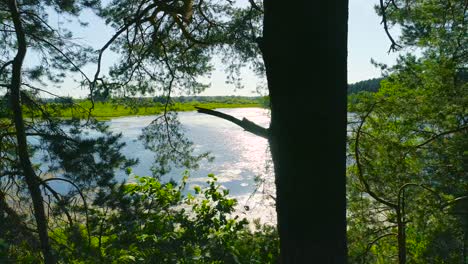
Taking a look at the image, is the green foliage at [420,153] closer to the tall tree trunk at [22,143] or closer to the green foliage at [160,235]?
the green foliage at [160,235]

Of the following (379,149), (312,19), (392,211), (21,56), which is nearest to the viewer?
(312,19)

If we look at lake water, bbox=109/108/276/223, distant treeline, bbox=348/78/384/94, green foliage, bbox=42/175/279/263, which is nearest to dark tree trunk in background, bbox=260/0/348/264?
green foliage, bbox=42/175/279/263

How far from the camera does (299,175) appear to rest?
4.86 feet

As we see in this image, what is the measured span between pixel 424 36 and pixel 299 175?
8.83m

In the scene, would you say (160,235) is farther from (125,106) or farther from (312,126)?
(312,126)

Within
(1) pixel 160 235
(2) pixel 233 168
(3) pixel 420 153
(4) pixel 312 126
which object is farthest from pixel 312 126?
(2) pixel 233 168

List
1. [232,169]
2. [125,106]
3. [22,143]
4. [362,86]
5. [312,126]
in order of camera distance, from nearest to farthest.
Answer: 1. [312,126]
2. [22,143]
3. [125,106]
4. [232,169]
5. [362,86]

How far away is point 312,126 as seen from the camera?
4.83 ft

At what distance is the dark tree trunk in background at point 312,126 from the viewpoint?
1463mm

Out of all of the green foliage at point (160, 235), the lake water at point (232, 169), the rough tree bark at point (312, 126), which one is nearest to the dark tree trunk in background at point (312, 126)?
the rough tree bark at point (312, 126)

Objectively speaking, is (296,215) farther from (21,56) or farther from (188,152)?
(188,152)

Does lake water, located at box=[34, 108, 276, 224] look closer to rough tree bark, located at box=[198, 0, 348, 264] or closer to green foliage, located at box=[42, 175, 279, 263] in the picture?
green foliage, located at box=[42, 175, 279, 263]

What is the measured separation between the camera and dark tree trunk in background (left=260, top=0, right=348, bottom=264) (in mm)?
1463

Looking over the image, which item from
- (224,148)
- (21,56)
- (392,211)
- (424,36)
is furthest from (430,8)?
(224,148)
